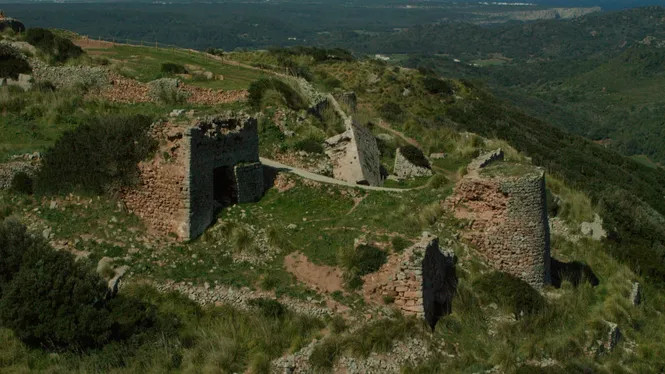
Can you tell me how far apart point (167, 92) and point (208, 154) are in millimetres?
10112

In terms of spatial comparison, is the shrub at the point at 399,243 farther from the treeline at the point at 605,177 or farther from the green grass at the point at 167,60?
the green grass at the point at 167,60

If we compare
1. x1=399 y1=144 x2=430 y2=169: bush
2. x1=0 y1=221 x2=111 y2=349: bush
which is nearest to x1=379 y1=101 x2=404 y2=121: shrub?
x1=399 y1=144 x2=430 y2=169: bush

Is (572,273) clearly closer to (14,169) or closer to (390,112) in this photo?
(14,169)

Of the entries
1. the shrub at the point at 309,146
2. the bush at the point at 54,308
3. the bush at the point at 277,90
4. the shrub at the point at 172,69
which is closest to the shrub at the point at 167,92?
the shrub at the point at 172,69

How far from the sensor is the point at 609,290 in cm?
1709

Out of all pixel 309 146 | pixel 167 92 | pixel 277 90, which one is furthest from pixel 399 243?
pixel 167 92

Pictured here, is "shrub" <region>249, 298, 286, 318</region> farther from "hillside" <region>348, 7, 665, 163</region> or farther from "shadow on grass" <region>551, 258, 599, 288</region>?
"hillside" <region>348, 7, 665, 163</region>

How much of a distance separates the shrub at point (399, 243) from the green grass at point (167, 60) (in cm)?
1454

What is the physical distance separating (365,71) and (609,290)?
41630 mm

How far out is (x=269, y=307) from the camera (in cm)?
1321

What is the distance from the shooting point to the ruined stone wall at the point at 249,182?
17078 millimetres

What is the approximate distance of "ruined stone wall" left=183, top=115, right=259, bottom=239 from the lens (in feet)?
50.3

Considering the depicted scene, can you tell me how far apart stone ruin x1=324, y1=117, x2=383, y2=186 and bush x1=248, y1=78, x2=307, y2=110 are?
367 centimetres

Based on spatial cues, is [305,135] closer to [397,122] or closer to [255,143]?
[255,143]
